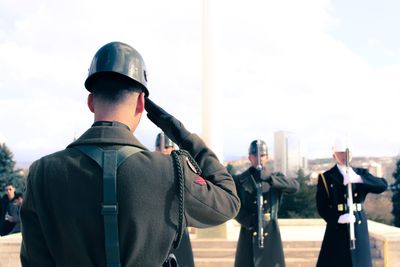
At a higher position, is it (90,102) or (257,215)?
(90,102)

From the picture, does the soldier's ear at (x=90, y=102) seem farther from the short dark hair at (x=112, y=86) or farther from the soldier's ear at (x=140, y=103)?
the soldier's ear at (x=140, y=103)

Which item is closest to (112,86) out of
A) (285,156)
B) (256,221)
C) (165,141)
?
Answer: (165,141)

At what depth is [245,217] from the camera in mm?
6508

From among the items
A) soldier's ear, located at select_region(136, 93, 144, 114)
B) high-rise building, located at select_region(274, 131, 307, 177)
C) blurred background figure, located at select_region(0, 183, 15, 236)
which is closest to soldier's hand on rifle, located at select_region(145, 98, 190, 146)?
soldier's ear, located at select_region(136, 93, 144, 114)

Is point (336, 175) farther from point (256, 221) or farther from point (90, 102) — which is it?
point (90, 102)

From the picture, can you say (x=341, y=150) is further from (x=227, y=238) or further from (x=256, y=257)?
(x=227, y=238)

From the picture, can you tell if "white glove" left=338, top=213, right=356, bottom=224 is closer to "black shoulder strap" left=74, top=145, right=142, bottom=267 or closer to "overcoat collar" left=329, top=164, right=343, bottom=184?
"overcoat collar" left=329, top=164, right=343, bottom=184

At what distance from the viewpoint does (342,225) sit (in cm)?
584

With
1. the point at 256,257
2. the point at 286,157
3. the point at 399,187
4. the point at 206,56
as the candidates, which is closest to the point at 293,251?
the point at 256,257

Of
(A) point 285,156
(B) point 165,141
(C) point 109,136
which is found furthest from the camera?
(A) point 285,156

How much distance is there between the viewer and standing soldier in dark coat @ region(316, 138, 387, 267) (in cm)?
575

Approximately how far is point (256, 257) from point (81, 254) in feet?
16.7

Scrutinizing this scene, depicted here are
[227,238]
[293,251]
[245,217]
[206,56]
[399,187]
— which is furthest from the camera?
[399,187]

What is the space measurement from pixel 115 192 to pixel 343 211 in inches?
181
